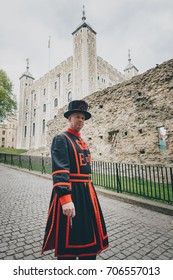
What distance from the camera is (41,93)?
39812mm

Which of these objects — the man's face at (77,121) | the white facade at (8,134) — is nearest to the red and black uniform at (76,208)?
the man's face at (77,121)

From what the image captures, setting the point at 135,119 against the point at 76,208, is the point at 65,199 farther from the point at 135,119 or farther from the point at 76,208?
the point at 135,119

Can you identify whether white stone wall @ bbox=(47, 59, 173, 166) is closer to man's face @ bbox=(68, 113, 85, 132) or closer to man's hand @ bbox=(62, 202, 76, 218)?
man's face @ bbox=(68, 113, 85, 132)

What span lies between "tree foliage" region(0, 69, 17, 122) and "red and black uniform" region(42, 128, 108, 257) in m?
28.2

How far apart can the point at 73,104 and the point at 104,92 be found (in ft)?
32.8

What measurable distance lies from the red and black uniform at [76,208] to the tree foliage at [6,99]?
28.2m

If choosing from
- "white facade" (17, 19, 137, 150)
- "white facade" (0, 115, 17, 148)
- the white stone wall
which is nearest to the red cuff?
the white stone wall

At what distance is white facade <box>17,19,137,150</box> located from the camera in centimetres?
2909

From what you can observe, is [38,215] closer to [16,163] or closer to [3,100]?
[16,163]

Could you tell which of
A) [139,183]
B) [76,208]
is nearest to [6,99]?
[139,183]

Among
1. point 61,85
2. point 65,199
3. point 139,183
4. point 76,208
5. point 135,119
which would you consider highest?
point 61,85

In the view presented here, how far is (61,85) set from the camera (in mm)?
33969

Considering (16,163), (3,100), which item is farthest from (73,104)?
(3,100)

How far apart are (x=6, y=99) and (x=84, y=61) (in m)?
14.7
